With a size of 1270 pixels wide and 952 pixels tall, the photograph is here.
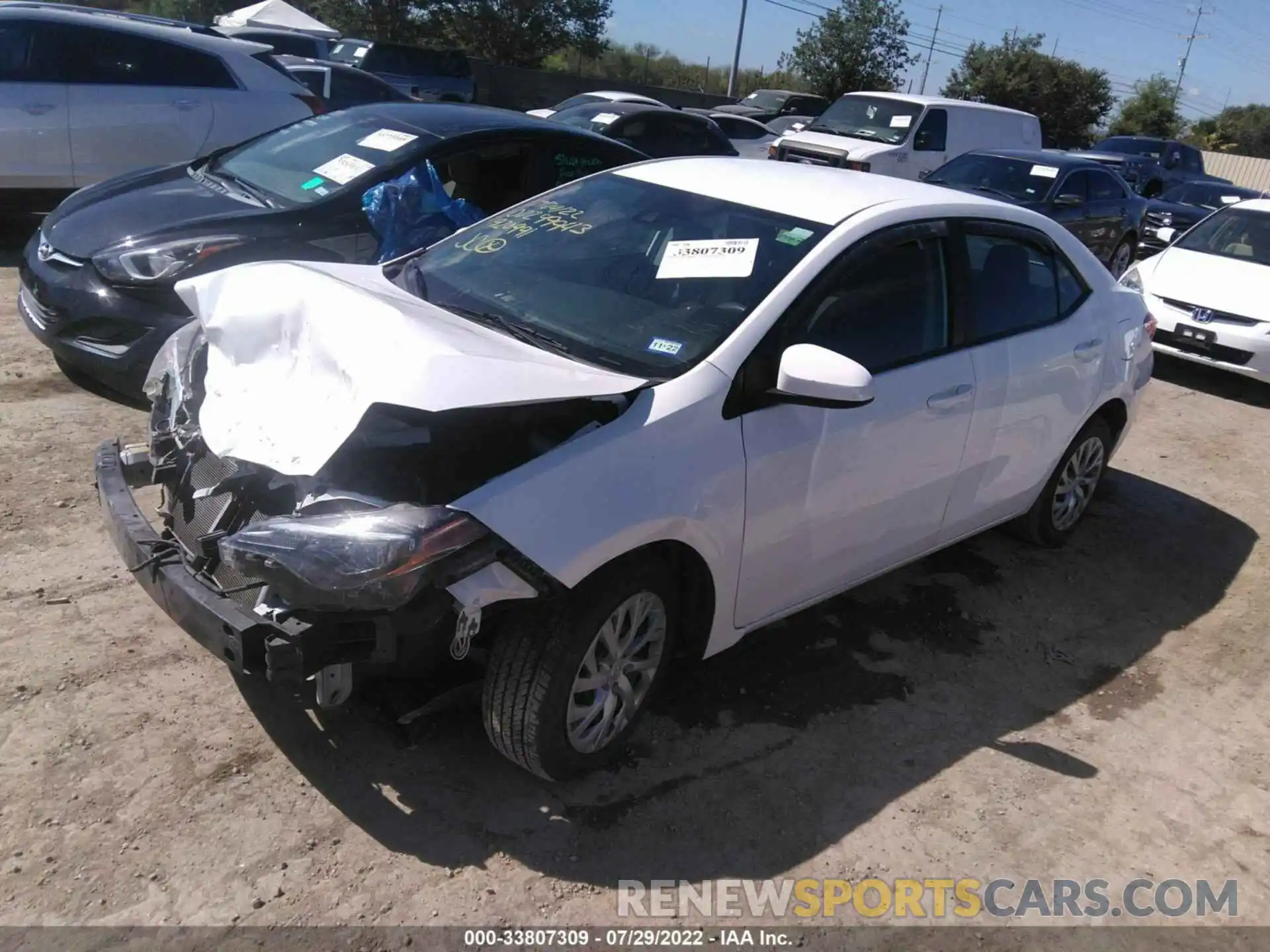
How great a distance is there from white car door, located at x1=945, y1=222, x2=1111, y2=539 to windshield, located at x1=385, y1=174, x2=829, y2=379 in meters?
0.99

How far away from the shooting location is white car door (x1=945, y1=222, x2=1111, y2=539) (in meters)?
4.05

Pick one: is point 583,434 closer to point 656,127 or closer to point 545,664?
point 545,664

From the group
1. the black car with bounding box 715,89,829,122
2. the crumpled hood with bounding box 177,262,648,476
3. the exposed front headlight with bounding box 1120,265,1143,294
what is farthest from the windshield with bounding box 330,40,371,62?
the crumpled hood with bounding box 177,262,648,476

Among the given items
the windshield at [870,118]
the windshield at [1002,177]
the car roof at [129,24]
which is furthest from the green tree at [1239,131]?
the car roof at [129,24]

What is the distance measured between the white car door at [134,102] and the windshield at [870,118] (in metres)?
9.90

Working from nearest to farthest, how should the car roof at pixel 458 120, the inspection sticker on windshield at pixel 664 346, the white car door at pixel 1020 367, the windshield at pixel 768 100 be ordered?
the inspection sticker on windshield at pixel 664 346
the white car door at pixel 1020 367
the car roof at pixel 458 120
the windshield at pixel 768 100

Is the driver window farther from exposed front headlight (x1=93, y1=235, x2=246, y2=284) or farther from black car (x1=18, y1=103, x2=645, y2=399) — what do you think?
exposed front headlight (x1=93, y1=235, x2=246, y2=284)

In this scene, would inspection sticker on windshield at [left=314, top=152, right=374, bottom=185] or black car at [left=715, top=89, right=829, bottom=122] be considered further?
black car at [left=715, top=89, right=829, bottom=122]

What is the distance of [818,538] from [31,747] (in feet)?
8.11

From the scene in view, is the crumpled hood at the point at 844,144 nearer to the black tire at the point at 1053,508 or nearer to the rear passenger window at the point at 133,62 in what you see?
the rear passenger window at the point at 133,62

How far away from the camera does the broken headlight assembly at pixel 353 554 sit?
2.47 m

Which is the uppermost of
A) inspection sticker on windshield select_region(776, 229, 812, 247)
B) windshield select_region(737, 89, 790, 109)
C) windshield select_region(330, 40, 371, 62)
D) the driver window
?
windshield select_region(737, 89, 790, 109)

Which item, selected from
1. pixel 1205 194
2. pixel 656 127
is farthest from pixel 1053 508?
pixel 1205 194

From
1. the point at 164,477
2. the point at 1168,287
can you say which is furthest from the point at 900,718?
the point at 1168,287
